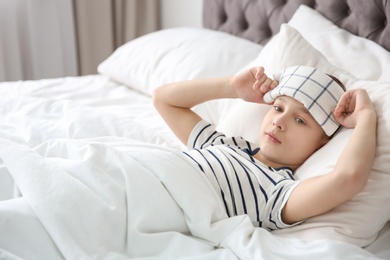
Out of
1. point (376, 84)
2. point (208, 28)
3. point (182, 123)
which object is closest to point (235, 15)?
point (208, 28)

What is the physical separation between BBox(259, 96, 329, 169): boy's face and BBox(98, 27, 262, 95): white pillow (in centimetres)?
65

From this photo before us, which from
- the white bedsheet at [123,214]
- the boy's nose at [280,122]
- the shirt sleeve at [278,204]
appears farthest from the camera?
the boy's nose at [280,122]

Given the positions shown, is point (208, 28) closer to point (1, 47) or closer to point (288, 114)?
point (1, 47)

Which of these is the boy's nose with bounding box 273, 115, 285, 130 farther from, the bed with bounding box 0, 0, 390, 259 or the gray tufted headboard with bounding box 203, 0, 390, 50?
the gray tufted headboard with bounding box 203, 0, 390, 50

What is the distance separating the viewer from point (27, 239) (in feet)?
3.11

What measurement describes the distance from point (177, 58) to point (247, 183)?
3.23ft

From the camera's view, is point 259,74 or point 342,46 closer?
point 259,74

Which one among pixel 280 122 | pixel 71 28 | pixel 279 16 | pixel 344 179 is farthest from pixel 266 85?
pixel 71 28

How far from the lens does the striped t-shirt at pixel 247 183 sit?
1132 mm

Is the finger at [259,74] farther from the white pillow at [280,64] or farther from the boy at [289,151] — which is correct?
the white pillow at [280,64]

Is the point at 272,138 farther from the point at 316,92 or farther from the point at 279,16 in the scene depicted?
the point at 279,16

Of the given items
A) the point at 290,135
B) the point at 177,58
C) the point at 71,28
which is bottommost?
the point at 71,28

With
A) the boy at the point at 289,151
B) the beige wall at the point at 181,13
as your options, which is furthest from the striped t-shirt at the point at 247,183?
the beige wall at the point at 181,13

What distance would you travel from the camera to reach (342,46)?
156 centimetres
